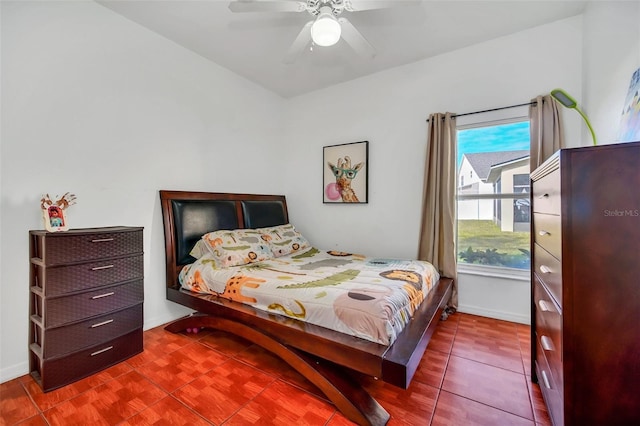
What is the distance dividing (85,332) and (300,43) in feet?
8.45

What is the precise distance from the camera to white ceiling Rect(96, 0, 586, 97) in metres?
2.22

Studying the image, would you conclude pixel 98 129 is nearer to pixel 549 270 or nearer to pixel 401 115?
pixel 401 115

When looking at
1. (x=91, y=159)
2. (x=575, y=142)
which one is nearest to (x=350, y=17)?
(x=575, y=142)

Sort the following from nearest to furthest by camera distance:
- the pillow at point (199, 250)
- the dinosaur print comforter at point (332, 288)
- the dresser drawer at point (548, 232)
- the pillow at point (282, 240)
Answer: the dresser drawer at point (548, 232)
the dinosaur print comforter at point (332, 288)
the pillow at point (199, 250)
the pillow at point (282, 240)

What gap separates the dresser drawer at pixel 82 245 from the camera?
5.50ft

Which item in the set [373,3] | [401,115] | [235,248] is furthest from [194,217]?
[401,115]

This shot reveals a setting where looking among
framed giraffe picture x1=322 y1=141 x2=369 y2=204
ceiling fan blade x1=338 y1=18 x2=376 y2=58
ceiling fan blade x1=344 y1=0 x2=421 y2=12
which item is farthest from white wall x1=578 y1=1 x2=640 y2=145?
framed giraffe picture x1=322 y1=141 x2=369 y2=204

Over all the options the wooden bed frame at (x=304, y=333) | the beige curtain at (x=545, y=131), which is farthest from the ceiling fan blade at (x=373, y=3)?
the wooden bed frame at (x=304, y=333)

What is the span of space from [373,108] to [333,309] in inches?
103

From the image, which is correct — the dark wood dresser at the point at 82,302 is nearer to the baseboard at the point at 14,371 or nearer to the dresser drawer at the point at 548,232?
the baseboard at the point at 14,371

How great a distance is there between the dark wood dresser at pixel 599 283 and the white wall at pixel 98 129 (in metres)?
2.94

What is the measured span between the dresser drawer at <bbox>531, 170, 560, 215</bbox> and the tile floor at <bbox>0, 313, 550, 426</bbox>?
112cm

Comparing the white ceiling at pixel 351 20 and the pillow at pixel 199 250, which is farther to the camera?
the pillow at pixel 199 250
